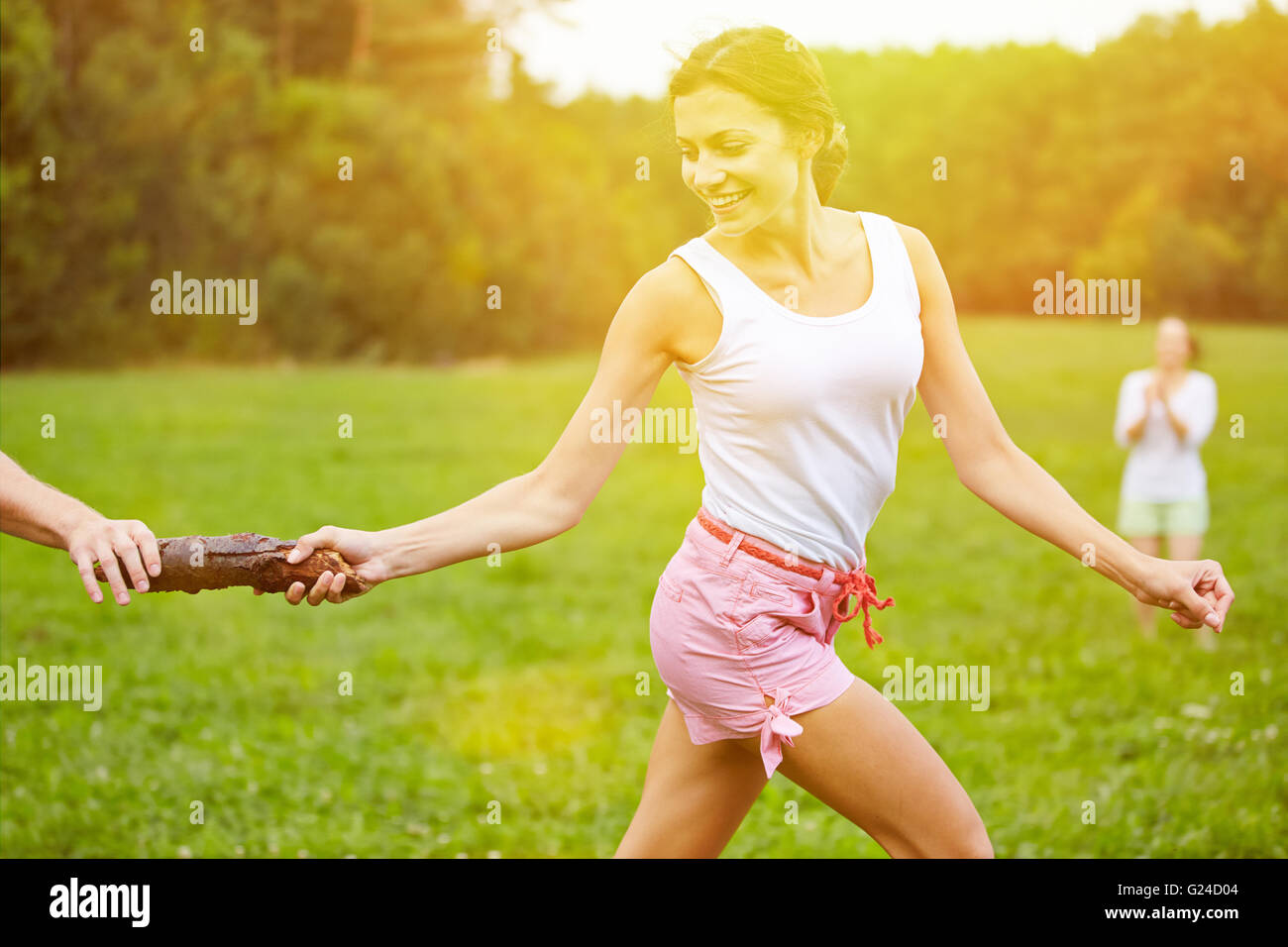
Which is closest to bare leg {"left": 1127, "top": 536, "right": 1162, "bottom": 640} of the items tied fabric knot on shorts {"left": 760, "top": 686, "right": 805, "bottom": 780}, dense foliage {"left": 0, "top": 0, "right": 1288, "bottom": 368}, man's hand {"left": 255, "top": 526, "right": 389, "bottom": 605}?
tied fabric knot on shorts {"left": 760, "top": 686, "right": 805, "bottom": 780}

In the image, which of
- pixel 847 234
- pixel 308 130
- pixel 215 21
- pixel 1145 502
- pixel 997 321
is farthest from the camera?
pixel 997 321

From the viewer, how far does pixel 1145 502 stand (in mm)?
7812

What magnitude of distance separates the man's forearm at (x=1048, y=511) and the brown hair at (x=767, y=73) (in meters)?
0.81

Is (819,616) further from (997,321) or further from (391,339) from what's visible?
(997,321)

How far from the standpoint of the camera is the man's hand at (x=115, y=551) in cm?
259

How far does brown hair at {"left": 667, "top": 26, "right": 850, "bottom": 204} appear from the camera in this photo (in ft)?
8.32

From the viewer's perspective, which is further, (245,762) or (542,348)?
(542,348)

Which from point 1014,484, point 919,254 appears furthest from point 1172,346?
point 919,254

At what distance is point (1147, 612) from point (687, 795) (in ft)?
20.0

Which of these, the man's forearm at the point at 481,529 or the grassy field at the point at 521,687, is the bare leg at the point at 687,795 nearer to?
the man's forearm at the point at 481,529

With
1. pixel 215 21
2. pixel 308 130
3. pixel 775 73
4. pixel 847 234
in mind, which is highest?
pixel 215 21

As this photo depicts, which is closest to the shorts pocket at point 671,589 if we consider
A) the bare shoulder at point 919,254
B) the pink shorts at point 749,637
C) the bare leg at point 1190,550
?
the pink shorts at point 749,637

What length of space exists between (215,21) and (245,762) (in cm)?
2847

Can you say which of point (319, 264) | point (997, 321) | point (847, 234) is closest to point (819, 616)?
point (847, 234)
